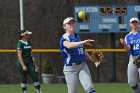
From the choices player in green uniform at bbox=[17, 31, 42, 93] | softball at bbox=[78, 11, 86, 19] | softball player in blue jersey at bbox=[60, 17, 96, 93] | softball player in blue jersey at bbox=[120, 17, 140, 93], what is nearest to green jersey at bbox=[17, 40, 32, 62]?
player in green uniform at bbox=[17, 31, 42, 93]

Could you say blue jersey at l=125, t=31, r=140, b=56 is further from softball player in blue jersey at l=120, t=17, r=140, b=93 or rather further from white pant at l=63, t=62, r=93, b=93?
white pant at l=63, t=62, r=93, b=93

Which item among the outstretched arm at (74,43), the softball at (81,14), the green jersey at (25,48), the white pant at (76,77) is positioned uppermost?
the softball at (81,14)

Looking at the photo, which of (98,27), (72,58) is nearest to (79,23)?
(98,27)

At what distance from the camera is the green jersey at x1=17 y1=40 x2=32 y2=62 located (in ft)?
46.4

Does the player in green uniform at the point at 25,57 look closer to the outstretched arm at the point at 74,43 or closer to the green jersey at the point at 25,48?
the green jersey at the point at 25,48

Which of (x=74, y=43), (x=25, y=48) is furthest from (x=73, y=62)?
(x=25, y=48)

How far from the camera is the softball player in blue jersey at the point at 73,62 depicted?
985 centimetres

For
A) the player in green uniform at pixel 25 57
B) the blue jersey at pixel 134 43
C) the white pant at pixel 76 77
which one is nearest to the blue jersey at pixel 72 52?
the white pant at pixel 76 77

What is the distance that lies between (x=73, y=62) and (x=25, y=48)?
4.38 metres

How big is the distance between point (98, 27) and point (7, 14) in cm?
610

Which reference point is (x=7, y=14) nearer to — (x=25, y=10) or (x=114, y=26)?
(x=25, y=10)

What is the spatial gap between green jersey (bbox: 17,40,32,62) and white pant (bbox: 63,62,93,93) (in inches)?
168

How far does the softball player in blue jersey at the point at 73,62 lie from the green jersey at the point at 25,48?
4.21 m

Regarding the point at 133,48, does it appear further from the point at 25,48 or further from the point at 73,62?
the point at 25,48
